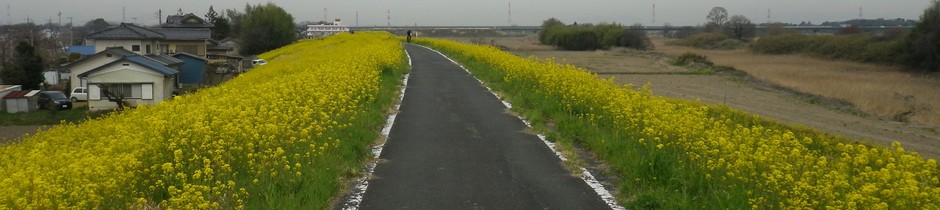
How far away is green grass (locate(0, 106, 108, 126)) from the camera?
2467cm

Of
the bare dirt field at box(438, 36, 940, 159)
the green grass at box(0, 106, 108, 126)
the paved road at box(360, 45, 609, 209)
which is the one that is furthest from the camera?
the green grass at box(0, 106, 108, 126)

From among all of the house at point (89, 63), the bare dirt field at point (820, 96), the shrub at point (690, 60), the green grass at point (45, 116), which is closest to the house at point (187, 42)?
the house at point (89, 63)

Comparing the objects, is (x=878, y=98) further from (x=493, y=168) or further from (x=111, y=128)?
(x=111, y=128)

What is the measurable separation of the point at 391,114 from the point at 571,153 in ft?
15.5

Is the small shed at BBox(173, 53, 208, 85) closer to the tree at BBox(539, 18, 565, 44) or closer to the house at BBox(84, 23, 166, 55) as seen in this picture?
the house at BBox(84, 23, 166, 55)

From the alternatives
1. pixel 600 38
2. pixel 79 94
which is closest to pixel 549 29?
pixel 600 38

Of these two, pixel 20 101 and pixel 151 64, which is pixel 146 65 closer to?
pixel 151 64

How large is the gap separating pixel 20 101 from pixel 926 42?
43.8 m

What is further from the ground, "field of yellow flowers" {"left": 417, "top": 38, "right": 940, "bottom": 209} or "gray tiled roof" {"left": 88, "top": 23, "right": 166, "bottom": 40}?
"gray tiled roof" {"left": 88, "top": 23, "right": 166, "bottom": 40}

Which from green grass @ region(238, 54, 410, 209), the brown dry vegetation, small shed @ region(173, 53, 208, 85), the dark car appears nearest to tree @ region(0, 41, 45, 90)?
the dark car

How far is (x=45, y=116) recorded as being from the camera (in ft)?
85.3

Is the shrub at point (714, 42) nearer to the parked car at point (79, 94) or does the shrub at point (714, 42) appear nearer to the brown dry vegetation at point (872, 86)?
the brown dry vegetation at point (872, 86)

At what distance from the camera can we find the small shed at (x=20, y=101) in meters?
27.0

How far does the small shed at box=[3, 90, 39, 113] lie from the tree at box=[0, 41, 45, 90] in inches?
267
